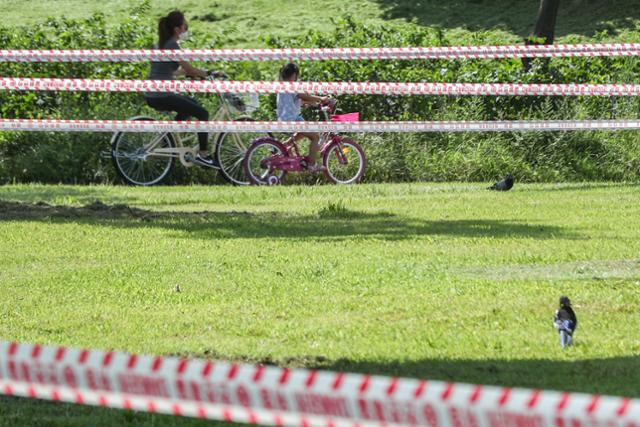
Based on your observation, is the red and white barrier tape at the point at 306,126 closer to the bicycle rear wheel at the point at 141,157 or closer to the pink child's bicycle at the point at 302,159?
the pink child's bicycle at the point at 302,159

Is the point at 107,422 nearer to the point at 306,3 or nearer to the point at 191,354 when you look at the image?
the point at 191,354

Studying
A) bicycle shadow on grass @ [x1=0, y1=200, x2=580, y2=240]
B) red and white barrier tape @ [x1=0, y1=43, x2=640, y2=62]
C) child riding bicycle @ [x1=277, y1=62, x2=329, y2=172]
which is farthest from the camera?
child riding bicycle @ [x1=277, y1=62, x2=329, y2=172]

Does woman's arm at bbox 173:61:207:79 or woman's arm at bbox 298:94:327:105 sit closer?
woman's arm at bbox 173:61:207:79

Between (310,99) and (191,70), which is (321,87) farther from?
(191,70)

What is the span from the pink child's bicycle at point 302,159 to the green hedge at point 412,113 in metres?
0.44

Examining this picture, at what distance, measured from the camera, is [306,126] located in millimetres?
15008

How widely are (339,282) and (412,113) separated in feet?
27.4

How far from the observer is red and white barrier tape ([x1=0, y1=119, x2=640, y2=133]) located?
14727mm

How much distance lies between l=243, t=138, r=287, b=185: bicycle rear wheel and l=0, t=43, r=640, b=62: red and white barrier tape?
101 centimetres

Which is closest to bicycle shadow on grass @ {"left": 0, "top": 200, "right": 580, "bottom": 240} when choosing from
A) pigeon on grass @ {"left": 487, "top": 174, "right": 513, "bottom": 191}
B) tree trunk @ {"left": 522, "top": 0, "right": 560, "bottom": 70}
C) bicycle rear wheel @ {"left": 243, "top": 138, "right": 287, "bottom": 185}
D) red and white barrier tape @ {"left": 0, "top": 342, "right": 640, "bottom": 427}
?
pigeon on grass @ {"left": 487, "top": 174, "right": 513, "bottom": 191}

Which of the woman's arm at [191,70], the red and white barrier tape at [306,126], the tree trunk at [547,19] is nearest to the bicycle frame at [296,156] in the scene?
the red and white barrier tape at [306,126]

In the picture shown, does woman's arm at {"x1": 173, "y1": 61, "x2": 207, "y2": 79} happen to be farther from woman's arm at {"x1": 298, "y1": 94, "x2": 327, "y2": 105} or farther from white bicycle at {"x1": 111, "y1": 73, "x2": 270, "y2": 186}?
woman's arm at {"x1": 298, "y1": 94, "x2": 327, "y2": 105}

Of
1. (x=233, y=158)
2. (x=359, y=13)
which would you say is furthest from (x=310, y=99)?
(x=359, y=13)

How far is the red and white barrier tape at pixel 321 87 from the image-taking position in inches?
588
